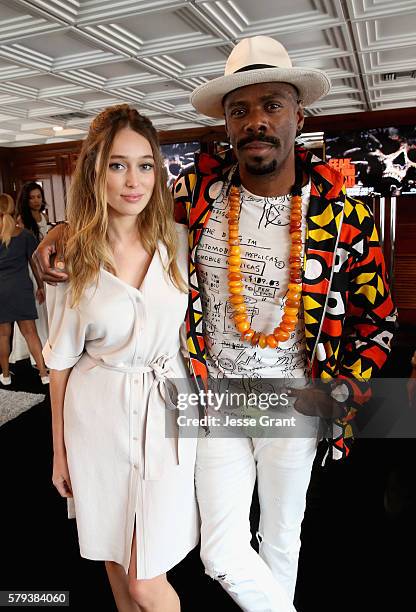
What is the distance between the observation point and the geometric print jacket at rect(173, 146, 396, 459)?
1493mm

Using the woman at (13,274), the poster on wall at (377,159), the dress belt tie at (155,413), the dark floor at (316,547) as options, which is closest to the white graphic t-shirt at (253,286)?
the dress belt tie at (155,413)

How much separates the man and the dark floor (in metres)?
0.59

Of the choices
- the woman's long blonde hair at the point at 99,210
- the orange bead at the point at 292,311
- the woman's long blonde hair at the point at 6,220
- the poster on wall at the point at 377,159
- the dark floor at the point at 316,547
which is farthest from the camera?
the poster on wall at the point at 377,159

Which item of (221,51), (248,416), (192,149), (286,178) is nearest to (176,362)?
(248,416)

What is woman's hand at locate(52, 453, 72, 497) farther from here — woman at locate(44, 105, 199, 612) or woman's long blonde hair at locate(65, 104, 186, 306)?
woman's long blonde hair at locate(65, 104, 186, 306)

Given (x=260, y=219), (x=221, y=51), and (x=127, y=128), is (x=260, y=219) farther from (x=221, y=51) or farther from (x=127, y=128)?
(x=221, y=51)

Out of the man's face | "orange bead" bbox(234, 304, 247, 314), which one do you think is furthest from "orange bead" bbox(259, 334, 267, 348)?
the man's face

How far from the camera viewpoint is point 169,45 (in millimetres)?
3969

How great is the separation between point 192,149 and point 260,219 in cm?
724

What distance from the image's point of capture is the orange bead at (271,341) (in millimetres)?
1553

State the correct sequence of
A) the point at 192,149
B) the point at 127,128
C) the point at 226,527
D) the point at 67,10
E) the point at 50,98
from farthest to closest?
the point at 192,149 → the point at 50,98 → the point at 67,10 → the point at 226,527 → the point at 127,128

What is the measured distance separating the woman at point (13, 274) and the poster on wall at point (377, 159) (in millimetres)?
4748

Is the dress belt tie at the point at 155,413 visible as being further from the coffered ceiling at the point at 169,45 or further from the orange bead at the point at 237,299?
the coffered ceiling at the point at 169,45

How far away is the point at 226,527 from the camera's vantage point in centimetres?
155
